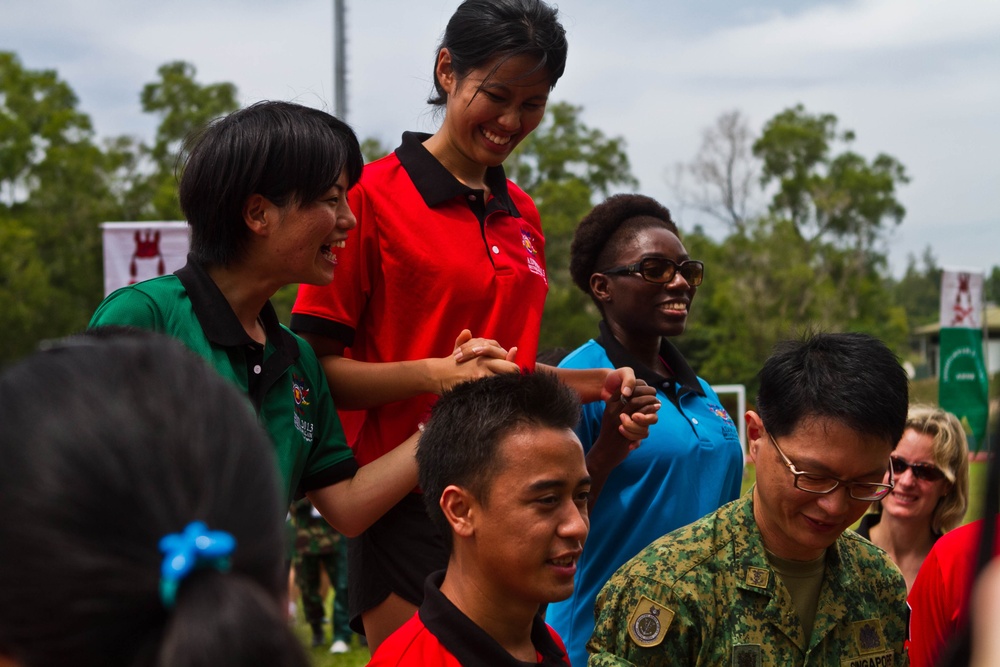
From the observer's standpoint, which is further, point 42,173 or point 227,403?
point 42,173

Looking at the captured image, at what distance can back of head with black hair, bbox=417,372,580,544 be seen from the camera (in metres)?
2.83

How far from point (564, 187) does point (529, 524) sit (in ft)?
103

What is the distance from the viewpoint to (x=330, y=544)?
9.29 meters

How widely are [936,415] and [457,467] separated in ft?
9.20

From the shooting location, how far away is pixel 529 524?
2.74 metres

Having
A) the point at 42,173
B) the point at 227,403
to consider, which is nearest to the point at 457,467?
the point at 227,403

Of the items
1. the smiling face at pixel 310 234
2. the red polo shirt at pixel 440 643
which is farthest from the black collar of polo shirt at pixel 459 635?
the smiling face at pixel 310 234

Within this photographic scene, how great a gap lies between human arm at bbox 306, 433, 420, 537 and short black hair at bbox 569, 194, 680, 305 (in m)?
1.69

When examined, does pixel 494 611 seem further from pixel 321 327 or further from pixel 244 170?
pixel 244 170

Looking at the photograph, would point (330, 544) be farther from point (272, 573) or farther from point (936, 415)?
point (272, 573)

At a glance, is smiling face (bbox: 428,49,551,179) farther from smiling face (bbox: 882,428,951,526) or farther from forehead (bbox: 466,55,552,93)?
smiling face (bbox: 882,428,951,526)

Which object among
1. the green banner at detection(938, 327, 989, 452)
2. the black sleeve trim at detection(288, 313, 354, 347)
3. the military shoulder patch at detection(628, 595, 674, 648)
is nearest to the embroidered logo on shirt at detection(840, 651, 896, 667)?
the military shoulder patch at detection(628, 595, 674, 648)

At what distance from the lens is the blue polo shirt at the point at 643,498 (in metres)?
3.69

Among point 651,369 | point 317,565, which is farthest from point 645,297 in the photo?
point 317,565
